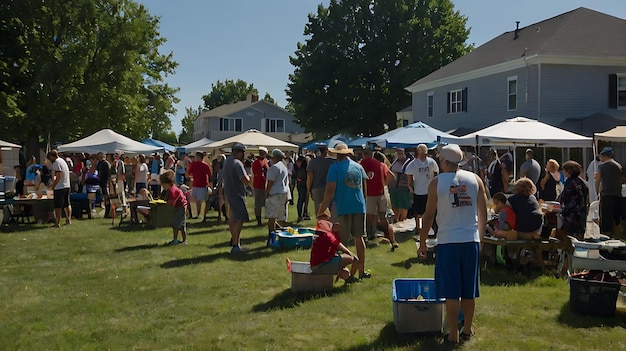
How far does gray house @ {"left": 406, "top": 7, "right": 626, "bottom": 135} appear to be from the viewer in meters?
24.4

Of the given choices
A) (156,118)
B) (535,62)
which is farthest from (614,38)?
(156,118)

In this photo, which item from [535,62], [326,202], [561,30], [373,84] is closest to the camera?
[326,202]

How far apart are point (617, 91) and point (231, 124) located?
1915 inches

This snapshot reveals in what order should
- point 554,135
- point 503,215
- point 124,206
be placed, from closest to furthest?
point 503,215, point 554,135, point 124,206

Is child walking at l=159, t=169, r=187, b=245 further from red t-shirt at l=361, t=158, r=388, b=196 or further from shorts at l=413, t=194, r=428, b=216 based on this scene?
shorts at l=413, t=194, r=428, b=216

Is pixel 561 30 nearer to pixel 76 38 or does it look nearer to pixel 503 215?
pixel 503 215

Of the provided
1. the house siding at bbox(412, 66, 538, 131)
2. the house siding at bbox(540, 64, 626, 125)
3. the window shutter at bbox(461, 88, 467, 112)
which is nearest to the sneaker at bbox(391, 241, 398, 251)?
the house siding at bbox(540, 64, 626, 125)

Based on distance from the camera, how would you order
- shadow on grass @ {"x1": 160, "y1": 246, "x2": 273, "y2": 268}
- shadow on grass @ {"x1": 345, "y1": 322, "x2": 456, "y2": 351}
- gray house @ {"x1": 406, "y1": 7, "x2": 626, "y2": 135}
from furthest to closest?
gray house @ {"x1": 406, "y1": 7, "x2": 626, "y2": 135}
shadow on grass @ {"x1": 160, "y1": 246, "x2": 273, "y2": 268}
shadow on grass @ {"x1": 345, "y1": 322, "x2": 456, "y2": 351}

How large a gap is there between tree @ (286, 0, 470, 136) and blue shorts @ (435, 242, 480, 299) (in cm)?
3903

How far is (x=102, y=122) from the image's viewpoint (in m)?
33.0

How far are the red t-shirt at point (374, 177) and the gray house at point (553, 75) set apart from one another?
15.6 meters

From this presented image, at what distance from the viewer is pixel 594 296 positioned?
6250 mm

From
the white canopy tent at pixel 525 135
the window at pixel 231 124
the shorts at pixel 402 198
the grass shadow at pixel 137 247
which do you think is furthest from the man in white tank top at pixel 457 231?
the window at pixel 231 124

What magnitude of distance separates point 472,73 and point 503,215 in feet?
72.4
